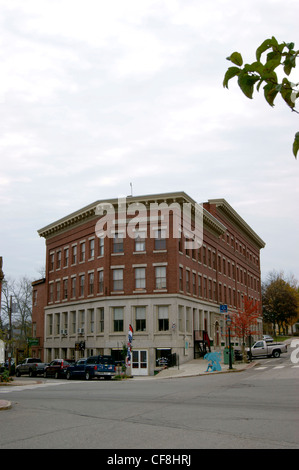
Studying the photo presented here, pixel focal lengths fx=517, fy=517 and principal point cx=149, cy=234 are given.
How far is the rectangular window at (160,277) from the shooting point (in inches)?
1753

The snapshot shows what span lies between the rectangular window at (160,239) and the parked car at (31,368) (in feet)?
47.0

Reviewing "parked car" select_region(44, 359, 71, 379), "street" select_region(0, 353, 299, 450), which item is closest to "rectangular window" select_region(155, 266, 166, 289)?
"parked car" select_region(44, 359, 71, 379)

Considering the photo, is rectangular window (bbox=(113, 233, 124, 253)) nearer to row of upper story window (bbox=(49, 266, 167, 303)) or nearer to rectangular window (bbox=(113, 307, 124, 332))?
row of upper story window (bbox=(49, 266, 167, 303))

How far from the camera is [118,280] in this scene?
151 ft

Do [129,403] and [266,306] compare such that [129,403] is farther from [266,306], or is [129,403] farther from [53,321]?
[266,306]

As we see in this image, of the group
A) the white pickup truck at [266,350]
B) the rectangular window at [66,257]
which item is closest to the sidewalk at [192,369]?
the white pickup truck at [266,350]

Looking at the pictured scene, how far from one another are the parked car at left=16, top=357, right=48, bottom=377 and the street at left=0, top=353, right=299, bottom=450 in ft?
82.2

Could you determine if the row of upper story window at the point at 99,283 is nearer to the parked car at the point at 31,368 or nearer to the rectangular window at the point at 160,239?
the rectangular window at the point at 160,239

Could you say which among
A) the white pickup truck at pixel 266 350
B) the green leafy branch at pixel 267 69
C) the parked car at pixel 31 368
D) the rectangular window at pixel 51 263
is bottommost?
the parked car at pixel 31 368

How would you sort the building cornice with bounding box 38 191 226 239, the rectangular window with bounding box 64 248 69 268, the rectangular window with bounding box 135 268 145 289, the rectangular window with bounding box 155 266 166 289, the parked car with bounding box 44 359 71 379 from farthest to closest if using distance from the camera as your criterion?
the rectangular window with bounding box 64 248 69 268, the rectangular window with bounding box 135 268 145 289, the building cornice with bounding box 38 191 226 239, the rectangular window with bounding box 155 266 166 289, the parked car with bounding box 44 359 71 379

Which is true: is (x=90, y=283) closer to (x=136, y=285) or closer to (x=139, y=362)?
(x=136, y=285)

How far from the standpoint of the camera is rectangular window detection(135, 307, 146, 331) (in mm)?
44562

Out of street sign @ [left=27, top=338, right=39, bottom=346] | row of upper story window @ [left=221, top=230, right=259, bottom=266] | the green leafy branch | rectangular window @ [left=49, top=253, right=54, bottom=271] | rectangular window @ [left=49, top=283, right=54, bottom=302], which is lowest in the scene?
street sign @ [left=27, top=338, right=39, bottom=346]
